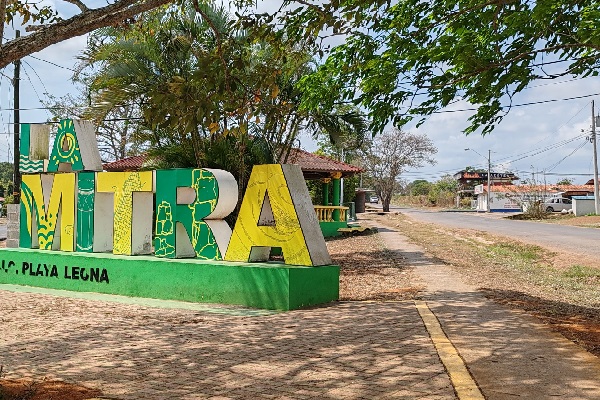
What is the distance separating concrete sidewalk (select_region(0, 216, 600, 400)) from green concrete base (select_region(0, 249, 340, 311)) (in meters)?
0.39

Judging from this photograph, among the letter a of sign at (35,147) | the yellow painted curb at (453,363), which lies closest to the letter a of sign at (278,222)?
the yellow painted curb at (453,363)

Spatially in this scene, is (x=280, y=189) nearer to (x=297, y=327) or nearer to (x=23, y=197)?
(x=297, y=327)

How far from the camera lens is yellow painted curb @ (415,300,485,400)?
4398mm

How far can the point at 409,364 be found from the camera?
17.4 feet

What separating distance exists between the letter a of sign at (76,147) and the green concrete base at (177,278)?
1.74 metres

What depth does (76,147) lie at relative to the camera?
11.4 meters

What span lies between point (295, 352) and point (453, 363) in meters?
1.57

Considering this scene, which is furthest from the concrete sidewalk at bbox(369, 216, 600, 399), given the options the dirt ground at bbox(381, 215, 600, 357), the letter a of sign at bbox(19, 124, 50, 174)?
the letter a of sign at bbox(19, 124, 50, 174)

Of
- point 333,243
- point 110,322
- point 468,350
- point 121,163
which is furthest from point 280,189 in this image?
point 121,163

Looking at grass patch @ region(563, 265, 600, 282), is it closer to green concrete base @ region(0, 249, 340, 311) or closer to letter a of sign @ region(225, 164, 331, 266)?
green concrete base @ region(0, 249, 340, 311)

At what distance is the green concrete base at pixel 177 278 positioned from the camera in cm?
882

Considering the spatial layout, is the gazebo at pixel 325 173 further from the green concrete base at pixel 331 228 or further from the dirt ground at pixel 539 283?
the dirt ground at pixel 539 283

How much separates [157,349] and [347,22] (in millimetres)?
4080

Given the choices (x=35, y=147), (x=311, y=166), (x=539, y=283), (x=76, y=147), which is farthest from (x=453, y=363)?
(x=311, y=166)
